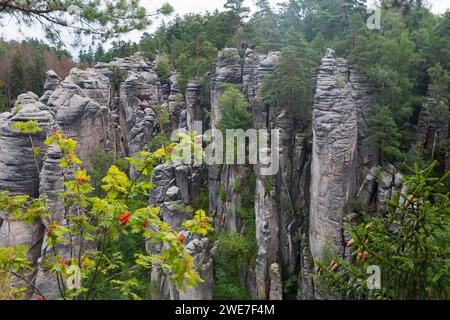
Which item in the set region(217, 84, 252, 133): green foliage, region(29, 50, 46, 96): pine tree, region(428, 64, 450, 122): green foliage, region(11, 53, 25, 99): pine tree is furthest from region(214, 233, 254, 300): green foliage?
region(11, 53, 25, 99): pine tree

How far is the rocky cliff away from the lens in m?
15.0

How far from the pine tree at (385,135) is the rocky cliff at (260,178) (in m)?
0.54

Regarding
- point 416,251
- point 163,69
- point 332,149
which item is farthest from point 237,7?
point 416,251

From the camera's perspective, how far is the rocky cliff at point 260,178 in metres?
15.0

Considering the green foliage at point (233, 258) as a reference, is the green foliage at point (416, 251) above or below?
above

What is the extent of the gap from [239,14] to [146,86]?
9.22 metres

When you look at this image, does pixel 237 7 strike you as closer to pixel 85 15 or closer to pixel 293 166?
pixel 293 166

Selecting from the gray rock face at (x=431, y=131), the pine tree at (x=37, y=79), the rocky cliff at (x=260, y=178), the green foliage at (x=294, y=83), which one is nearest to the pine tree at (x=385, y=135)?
the rocky cliff at (x=260, y=178)

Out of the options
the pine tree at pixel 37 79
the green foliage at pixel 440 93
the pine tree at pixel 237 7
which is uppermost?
the pine tree at pixel 237 7

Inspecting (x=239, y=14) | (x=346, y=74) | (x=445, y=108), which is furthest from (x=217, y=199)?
(x=239, y=14)

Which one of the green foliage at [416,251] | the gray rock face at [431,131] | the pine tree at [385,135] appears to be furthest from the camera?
the gray rock face at [431,131]

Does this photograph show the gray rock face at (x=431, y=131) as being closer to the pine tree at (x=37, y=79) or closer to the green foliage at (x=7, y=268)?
the green foliage at (x=7, y=268)

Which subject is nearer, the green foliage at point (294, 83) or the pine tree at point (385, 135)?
the pine tree at point (385, 135)
